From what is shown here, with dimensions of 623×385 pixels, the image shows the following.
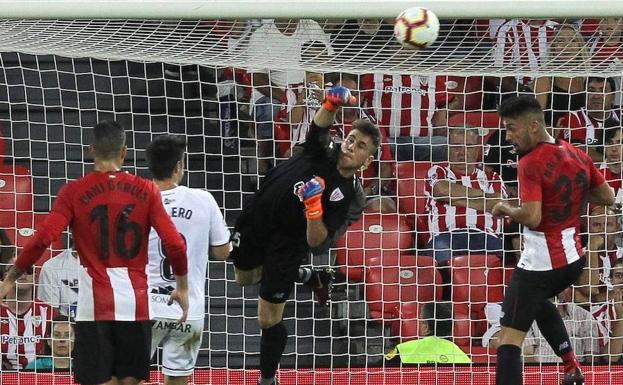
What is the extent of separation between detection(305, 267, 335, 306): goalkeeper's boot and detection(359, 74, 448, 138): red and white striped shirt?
1.56 m

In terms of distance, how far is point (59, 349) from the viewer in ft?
27.8

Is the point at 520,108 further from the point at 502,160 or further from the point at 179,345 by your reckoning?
the point at 502,160

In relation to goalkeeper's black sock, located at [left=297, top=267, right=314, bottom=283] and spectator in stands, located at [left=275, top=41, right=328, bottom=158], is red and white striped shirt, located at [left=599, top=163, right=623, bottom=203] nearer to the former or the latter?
spectator in stands, located at [left=275, top=41, right=328, bottom=158]

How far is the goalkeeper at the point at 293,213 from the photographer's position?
713cm

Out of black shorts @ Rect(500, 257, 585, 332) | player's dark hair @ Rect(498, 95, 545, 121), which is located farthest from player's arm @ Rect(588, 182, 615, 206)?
player's dark hair @ Rect(498, 95, 545, 121)

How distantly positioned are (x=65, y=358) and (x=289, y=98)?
7.71 feet

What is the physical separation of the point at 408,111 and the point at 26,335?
10.2 feet

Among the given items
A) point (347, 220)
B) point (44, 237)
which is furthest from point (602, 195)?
point (44, 237)

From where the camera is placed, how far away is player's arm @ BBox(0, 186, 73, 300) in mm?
5793

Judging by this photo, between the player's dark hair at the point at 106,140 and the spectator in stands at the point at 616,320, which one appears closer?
the player's dark hair at the point at 106,140

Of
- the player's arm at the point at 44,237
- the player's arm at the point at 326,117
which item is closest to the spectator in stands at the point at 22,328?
the player's arm at the point at 326,117

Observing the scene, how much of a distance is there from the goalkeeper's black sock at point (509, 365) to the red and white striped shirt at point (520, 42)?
204 centimetres

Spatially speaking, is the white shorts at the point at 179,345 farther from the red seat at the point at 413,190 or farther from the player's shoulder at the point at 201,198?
the red seat at the point at 413,190

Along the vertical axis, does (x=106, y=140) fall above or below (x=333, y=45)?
below
